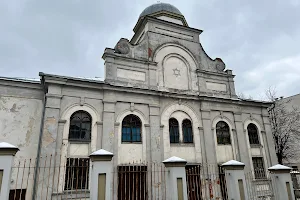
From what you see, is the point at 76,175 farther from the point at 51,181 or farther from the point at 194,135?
the point at 194,135

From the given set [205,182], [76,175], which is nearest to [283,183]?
[205,182]

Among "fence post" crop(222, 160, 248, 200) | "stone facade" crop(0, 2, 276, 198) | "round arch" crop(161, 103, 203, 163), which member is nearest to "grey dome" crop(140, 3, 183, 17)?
"stone facade" crop(0, 2, 276, 198)

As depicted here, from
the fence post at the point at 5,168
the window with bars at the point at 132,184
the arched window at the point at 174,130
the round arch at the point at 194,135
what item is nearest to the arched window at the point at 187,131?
the round arch at the point at 194,135

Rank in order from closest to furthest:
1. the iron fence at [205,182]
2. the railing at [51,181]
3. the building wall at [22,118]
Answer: the railing at [51,181] < the building wall at [22,118] < the iron fence at [205,182]

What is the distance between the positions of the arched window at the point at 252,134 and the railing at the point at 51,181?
1083 cm

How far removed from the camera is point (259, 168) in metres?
A: 14.1

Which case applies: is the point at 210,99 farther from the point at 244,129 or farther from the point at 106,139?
the point at 106,139

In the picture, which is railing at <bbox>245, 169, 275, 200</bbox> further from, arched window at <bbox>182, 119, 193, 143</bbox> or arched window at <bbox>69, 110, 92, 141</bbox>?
arched window at <bbox>69, 110, 92, 141</bbox>

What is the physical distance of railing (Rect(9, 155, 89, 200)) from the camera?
9023 millimetres

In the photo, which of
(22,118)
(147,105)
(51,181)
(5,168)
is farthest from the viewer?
(147,105)

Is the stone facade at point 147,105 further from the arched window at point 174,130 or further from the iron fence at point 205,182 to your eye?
the iron fence at point 205,182

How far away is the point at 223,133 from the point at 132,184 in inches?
267

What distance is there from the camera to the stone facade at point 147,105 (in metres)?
10.3

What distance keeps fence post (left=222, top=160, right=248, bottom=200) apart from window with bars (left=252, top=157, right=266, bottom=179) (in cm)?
679
